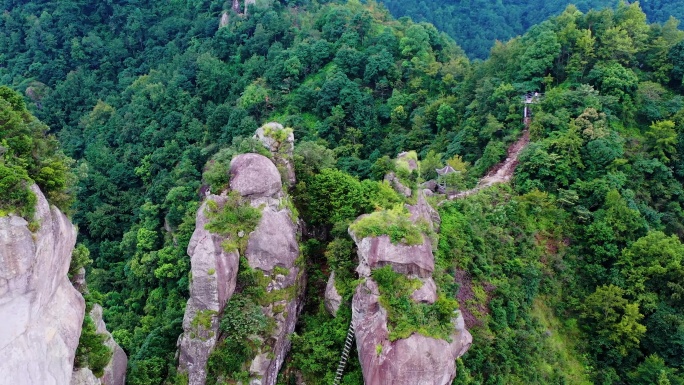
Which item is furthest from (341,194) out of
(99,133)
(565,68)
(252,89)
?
(99,133)

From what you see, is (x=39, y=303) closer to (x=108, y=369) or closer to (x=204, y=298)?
(x=108, y=369)

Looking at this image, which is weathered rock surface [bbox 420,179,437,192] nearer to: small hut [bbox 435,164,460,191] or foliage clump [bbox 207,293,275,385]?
small hut [bbox 435,164,460,191]

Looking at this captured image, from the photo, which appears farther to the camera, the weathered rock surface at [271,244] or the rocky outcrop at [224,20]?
the rocky outcrop at [224,20]

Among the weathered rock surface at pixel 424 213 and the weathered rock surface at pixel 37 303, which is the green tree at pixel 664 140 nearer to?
the weathered rock surface at pixel 424 213

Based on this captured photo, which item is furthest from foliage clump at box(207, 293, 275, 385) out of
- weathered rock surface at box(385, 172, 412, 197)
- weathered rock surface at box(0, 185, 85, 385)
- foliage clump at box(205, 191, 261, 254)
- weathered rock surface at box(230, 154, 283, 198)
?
weathered rock surface at box(385, 172, 412, 197)

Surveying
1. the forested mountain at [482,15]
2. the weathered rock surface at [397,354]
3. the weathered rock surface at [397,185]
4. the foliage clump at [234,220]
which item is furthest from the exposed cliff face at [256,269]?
the forested mountain at [482,15]

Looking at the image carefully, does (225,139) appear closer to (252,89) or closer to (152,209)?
(252,89)

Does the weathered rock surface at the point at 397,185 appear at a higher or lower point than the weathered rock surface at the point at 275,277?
higher
